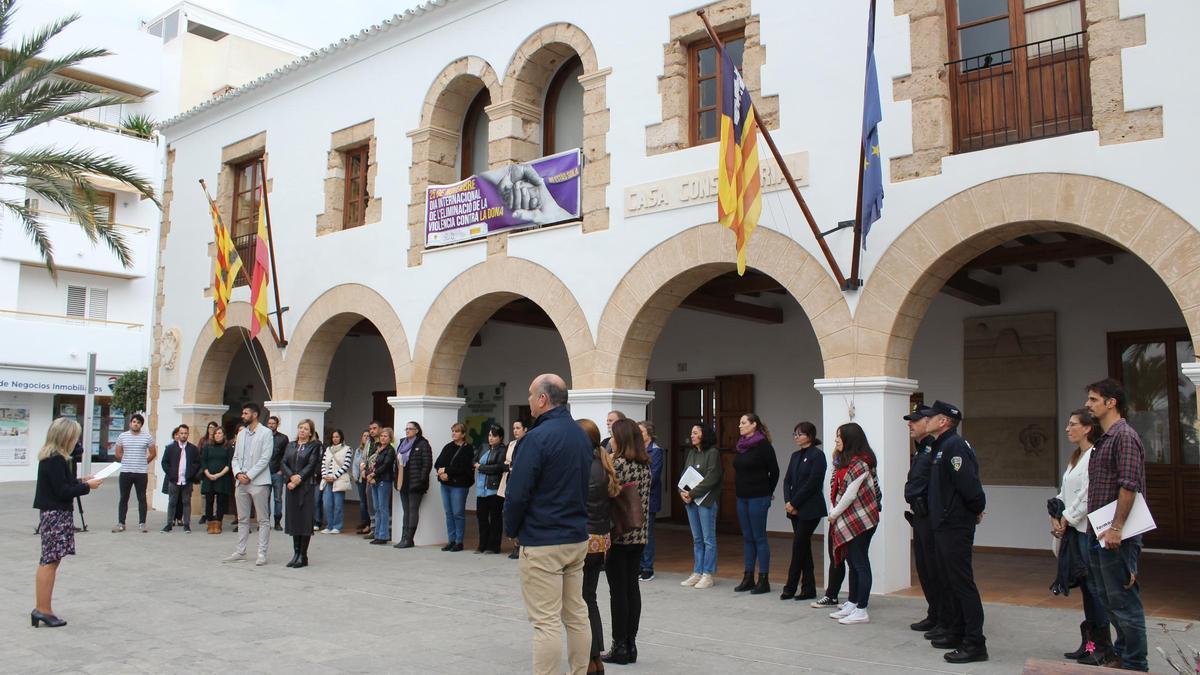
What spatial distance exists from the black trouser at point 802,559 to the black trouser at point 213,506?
27.6ft

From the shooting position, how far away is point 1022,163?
7.88 m

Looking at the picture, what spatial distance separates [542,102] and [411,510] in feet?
17.4

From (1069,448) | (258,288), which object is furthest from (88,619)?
(1069,448)

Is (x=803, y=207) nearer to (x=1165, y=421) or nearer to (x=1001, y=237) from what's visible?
(x=1001, y=237)

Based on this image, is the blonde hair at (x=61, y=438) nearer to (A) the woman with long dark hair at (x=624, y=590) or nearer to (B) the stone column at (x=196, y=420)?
(A) the woman with long dark hair at (x=624, y=590)

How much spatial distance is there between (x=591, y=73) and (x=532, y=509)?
6.98m

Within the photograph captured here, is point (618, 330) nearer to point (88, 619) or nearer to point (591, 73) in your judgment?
point (591, 73)

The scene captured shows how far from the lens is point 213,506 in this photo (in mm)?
13742

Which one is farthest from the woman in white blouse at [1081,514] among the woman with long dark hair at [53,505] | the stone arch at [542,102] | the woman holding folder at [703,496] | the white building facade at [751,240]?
the woman with long dark hair at [53,505]

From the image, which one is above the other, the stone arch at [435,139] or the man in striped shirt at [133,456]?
the stone arch at [435,139]

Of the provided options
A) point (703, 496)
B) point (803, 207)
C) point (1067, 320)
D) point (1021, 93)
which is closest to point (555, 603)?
point (703, 496)

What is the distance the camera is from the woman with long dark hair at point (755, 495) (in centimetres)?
866

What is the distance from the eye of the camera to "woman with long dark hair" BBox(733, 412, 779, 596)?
8.66 metres

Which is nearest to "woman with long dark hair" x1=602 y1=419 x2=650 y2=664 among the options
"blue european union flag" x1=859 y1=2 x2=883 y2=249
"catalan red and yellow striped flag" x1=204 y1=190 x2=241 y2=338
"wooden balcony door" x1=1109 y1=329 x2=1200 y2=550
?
"blue european union flag" x1=859 y1=2 x2=883 y2=249
